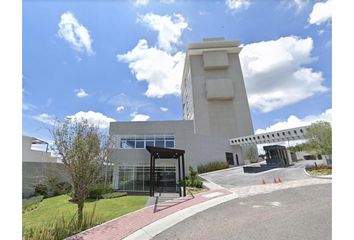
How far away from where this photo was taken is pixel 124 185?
20.2 metres

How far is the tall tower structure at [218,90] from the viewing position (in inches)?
1670

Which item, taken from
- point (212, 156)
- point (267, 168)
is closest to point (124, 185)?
point (212, 156)

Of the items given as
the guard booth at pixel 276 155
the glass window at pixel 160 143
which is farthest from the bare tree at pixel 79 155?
the guard booth at pixel 276 155

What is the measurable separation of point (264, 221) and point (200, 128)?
116 feet

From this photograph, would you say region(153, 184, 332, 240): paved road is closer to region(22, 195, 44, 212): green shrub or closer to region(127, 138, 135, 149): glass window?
region(22, 195, 44, 212): green shrub

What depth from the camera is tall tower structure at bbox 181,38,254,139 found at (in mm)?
42406

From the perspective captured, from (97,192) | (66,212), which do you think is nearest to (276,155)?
(97,192)

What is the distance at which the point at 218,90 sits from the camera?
43.3m

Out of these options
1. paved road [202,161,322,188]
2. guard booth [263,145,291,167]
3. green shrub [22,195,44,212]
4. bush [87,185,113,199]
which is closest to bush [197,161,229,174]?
paved road [202,161,322,188]

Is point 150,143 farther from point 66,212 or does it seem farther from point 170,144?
point 66,212

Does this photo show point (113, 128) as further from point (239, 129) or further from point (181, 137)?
point (239, 129)

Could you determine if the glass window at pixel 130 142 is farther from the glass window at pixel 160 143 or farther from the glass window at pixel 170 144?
the glass window at pixel 170 144
